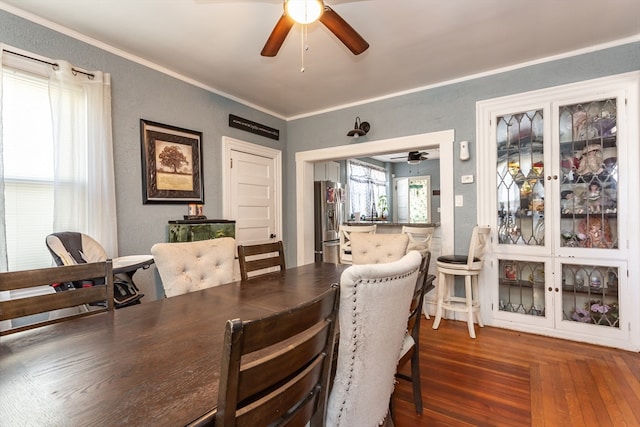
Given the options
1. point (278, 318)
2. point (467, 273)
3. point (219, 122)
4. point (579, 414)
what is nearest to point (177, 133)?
point (219, 122)

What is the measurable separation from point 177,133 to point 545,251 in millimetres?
3729

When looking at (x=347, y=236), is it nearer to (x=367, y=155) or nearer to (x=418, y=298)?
(x=367, y=155)

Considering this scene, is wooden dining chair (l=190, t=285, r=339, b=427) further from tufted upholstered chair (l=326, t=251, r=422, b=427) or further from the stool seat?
the stool seat

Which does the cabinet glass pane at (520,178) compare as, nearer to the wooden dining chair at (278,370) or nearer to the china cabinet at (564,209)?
the china cabinet at (564,209)

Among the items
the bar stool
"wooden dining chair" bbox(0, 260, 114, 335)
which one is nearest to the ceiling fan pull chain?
"wooden dining chair" bbox(0, 260, 114, 335)

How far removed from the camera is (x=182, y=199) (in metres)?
3.10

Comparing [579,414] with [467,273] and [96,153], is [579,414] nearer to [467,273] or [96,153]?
[467,273]

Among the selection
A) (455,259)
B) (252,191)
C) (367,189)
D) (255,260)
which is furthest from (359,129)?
(367,189)

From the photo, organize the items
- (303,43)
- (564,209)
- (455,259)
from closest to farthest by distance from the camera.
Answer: (303,43), (564,209), (455,259)

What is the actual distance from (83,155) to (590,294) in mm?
4407

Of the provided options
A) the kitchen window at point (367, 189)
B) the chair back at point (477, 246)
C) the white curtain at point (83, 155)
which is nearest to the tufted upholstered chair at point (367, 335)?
the chair back at point (477, 246)

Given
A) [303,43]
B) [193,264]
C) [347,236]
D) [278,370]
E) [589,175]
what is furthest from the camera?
[347,236]

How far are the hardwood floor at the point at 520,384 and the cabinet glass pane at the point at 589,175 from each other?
98 cm

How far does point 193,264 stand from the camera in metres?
1.79
